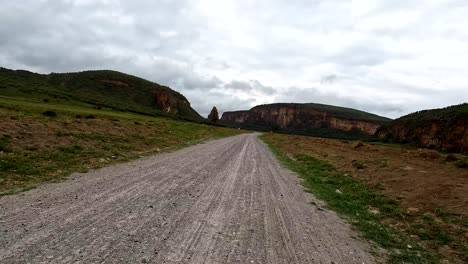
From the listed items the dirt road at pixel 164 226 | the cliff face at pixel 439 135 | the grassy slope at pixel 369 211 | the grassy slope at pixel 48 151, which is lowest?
the grassy slope at pixel 369 211

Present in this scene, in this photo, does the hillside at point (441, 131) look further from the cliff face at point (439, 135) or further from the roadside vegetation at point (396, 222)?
the roadside vegetation at point (396, 222)

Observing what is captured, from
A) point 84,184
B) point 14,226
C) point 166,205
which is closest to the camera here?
point 14,226

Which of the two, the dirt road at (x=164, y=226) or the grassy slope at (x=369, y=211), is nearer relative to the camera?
the dirt road at (x=164, y=226)

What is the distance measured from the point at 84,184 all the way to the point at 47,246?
18.7 ft

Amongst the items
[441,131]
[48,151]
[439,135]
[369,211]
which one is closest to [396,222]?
[369,211]

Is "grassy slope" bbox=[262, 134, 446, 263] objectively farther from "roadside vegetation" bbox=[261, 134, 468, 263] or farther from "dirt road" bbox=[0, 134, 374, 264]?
"dirt road" bbox=[0, 134, 374, 264]

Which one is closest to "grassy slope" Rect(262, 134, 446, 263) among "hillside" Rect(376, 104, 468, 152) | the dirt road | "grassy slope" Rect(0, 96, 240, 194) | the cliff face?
the dirt road

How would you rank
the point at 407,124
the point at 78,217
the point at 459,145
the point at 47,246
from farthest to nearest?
the point at 407,124 < the point at 459,145 < the point at 78,217 < the point at 47,246

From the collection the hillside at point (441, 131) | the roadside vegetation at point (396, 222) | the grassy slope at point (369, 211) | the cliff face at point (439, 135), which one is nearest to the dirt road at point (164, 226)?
the grassy slope at point (369, 211)

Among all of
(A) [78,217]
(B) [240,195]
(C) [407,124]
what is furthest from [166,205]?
(C) [407,124]

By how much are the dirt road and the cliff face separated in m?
64.9

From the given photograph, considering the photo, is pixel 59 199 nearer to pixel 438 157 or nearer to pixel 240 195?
pixel 240 195

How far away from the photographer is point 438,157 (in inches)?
929

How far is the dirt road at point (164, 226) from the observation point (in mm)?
5707
